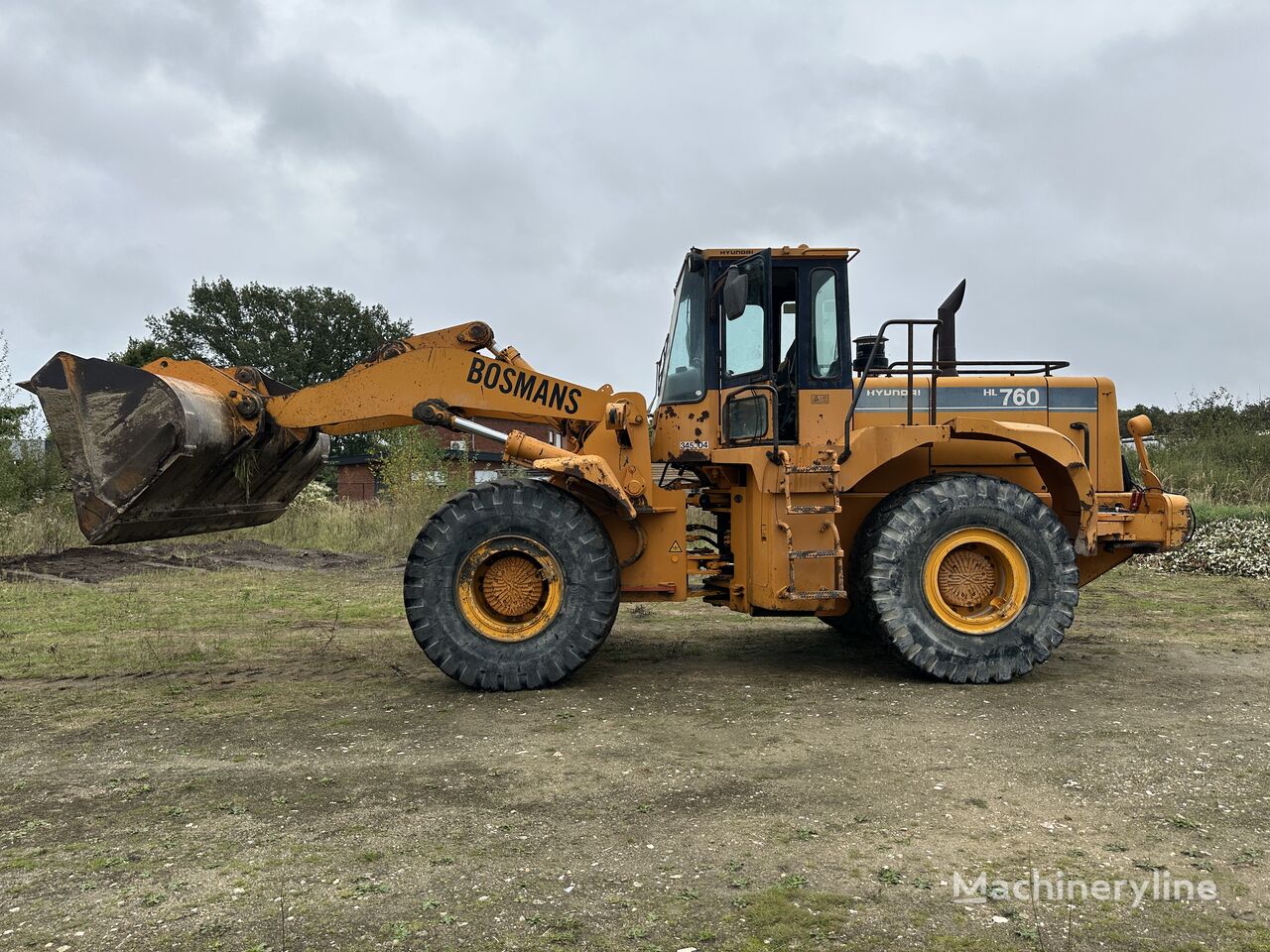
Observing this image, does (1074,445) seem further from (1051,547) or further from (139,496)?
(139,496)

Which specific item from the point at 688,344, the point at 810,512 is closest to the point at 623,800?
the point at 810,512

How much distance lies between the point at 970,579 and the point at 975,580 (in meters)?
0.04

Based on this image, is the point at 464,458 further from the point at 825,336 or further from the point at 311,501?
the point at 825,336

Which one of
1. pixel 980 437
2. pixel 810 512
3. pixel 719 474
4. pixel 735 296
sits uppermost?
pixel 735 296

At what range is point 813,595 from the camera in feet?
20.0

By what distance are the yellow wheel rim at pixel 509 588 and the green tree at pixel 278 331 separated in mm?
40422

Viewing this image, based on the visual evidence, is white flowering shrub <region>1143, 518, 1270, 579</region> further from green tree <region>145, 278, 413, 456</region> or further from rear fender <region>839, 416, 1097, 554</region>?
green tree <region>145, 278, 413, 456</region>

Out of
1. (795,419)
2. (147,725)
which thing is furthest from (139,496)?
(795,419)

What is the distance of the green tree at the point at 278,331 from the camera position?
44.5 m

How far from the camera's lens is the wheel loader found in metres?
5.92

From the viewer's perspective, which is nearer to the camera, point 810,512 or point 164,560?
point 810,512

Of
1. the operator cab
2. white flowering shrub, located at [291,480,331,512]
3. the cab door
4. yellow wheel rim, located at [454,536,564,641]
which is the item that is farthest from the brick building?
white flowering shrub, located at [291,480,331,512]

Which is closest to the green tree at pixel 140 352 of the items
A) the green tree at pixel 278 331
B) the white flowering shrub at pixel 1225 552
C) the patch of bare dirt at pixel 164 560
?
the green tree at pixel 278 331

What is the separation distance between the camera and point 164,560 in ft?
48.2
